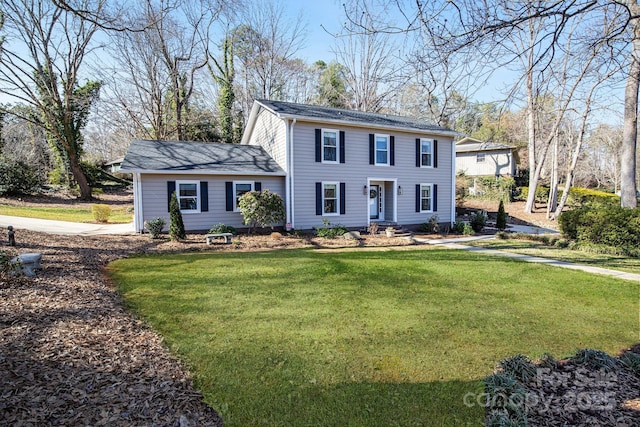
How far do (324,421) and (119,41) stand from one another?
25.6 meters

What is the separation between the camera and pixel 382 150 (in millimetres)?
15688

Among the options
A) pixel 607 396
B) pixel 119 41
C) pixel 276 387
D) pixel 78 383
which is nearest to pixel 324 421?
pixel 276 387

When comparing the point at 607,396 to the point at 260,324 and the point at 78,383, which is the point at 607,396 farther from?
the point at 78,383

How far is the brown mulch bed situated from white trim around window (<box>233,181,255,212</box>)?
7.94 meters

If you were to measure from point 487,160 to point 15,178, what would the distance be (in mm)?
33709

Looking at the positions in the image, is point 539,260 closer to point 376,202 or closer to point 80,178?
point 376,202

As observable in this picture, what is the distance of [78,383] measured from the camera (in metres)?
2.99

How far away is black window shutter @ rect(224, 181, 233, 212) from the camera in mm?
13734

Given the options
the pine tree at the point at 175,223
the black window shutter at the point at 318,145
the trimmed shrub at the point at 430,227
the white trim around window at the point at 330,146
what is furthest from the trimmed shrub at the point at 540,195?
the pine tree at the point at 175,223

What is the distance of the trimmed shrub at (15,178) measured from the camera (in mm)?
20547

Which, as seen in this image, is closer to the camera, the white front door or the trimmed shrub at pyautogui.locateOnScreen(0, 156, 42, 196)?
the white front door

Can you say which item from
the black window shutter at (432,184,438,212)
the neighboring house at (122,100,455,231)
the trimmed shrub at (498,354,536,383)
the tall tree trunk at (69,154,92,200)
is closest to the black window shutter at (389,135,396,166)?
the neighboring house at (122,100,455,231)

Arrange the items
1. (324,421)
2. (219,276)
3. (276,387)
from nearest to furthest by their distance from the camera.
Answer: (324,421) < (276,387) < (219,276)

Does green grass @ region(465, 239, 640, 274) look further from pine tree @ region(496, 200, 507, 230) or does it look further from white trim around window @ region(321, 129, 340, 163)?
white trim around window @ region(321, 129, 340, 163)
